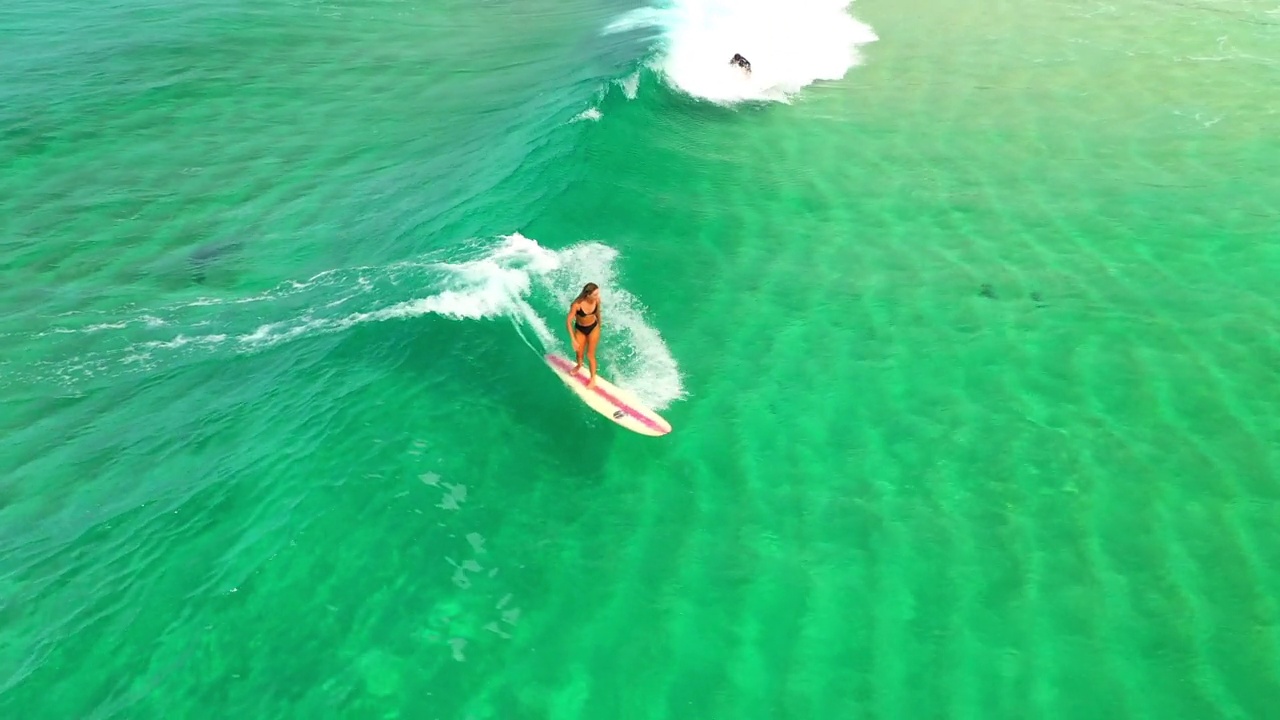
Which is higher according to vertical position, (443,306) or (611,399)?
(443,306)

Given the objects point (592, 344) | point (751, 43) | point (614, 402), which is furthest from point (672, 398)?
point (751, 43)

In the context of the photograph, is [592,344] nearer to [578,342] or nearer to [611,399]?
[578,342]

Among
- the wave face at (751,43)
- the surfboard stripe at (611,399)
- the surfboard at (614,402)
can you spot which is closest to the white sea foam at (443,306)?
the surfboard stripe at (611,399)

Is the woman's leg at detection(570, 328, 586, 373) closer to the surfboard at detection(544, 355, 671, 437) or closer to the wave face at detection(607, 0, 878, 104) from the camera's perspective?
the surfboard at detection(544, 355, 671, 437)

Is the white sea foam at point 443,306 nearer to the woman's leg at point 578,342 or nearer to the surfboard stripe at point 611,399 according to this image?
the surfboard stripe at point 611,399

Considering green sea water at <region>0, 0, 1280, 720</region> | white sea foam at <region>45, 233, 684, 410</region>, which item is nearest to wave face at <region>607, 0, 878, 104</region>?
green sea water at <region>0, 0, 1280, 720</region>

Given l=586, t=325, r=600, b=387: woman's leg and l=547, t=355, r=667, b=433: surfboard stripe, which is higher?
l=586, t=325, r=600, b=387: woman's leg
